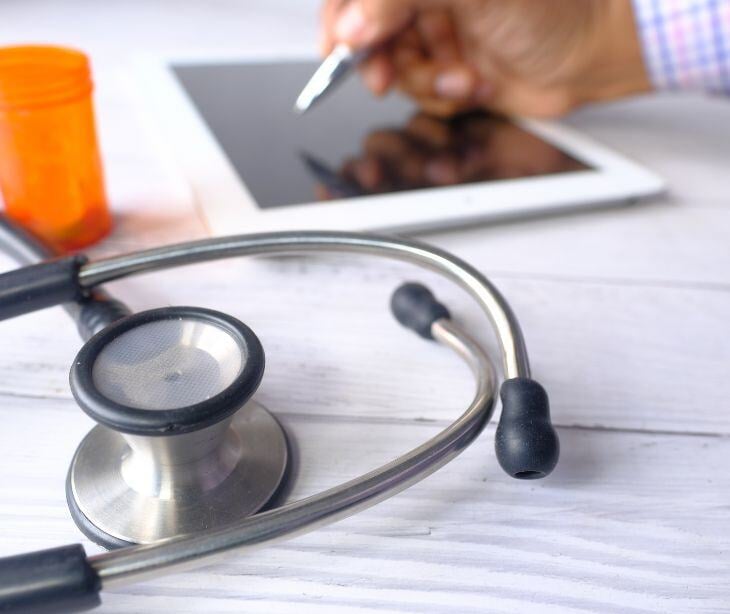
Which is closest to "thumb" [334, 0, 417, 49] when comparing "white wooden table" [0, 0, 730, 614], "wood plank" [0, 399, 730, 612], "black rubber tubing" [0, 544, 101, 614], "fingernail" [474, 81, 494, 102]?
"fingernail" [474, 81, 494, 102]

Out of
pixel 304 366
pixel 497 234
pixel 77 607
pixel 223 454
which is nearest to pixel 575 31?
pixel 497 234

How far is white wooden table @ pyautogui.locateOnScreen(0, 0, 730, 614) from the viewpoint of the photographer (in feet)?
1.13

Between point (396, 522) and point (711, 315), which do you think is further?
point (711, 315)

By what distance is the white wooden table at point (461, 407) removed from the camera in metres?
0.35

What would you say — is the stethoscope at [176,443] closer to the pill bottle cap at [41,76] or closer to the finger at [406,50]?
the pill bottle cap at [41,76]

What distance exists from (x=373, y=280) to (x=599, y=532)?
0.84ft

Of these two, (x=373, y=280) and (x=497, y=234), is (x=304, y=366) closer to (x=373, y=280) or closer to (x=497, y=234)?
(x=373, y=280)

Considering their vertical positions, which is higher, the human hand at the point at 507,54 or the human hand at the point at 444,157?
the human hand at the point at 507,54

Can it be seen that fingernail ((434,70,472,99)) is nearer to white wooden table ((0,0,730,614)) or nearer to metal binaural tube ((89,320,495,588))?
white wooden table ((0,0,730,614))

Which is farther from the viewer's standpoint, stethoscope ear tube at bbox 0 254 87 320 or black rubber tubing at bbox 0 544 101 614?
stethoscope ear tube at bbox 0 254 87 320

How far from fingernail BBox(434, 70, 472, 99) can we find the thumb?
8 cm

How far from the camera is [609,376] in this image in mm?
482

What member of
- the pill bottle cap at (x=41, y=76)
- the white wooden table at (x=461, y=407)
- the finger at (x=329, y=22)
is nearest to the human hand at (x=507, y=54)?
the finger at (x=329, y=22)

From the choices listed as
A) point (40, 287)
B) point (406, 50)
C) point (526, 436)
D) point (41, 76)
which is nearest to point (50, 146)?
point (41, 76)
